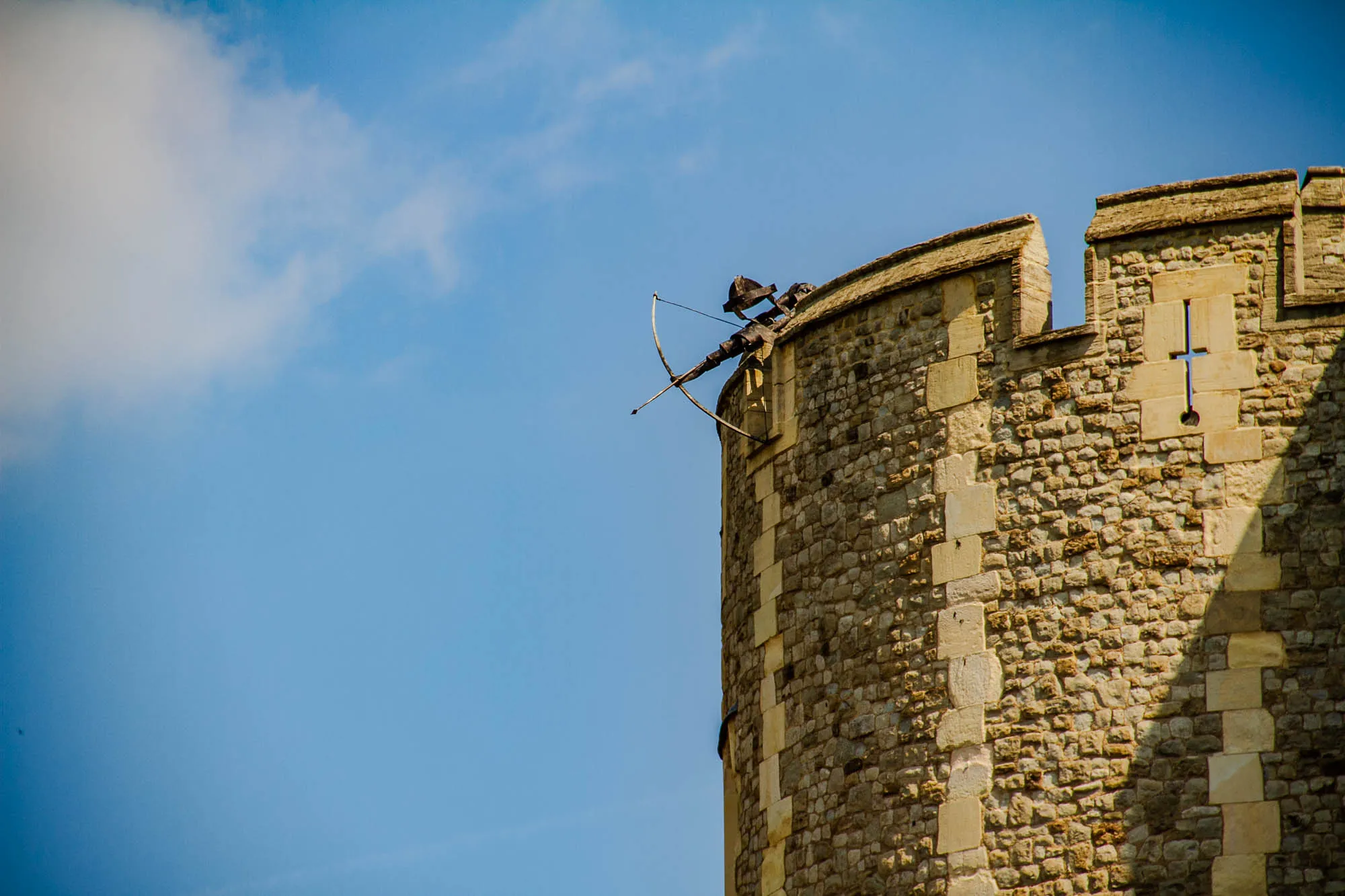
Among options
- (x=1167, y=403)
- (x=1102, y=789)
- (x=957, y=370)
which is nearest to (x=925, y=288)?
(x=957, y=370)

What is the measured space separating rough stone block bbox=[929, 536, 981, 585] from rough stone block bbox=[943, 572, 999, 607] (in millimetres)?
36

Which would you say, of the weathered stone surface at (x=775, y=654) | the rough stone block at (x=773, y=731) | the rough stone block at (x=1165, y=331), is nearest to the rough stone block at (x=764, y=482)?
the weathered stone surface at (x=775, y=654)

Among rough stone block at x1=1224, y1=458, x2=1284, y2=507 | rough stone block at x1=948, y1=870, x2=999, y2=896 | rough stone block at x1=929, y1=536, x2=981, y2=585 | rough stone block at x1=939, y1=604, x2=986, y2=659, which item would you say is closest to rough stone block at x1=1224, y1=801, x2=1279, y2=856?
rough stone block at x1=948, y1=870, x2=999, y2=896

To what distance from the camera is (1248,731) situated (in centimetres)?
1380

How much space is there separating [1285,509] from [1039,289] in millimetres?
2095

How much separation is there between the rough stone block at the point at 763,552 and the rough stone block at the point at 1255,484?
124 inches

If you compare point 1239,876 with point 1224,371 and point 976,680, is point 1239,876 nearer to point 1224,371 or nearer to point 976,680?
point 976,680

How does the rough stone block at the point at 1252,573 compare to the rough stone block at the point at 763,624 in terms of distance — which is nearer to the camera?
the rough stone block at the point at 1252,573

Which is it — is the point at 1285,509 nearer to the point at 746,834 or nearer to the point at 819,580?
the point at 819,580

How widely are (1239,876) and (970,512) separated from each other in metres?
2.65

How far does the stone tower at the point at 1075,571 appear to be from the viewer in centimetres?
1388

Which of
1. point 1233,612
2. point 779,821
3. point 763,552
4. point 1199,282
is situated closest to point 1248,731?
point 1233,612

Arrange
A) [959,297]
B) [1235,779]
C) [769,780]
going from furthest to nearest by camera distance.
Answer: [769,780], [959,297], [1235,779]

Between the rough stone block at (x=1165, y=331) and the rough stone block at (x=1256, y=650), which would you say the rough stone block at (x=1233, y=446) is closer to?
the rough stone block at (x=1165, y=331)
